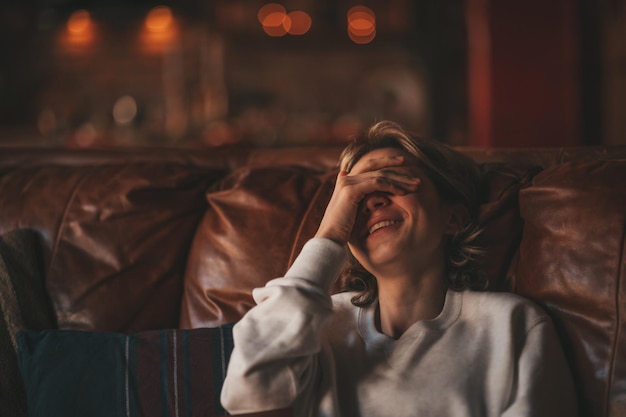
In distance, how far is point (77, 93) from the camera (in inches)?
283

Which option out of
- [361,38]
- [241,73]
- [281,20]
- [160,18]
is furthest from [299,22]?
[160,18]

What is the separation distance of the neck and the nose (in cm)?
13

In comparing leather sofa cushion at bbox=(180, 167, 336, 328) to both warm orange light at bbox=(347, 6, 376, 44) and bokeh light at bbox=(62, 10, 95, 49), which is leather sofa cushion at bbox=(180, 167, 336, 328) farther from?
warm orange light at bbox=(347, 6, 376, 44)

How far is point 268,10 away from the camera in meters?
6.86

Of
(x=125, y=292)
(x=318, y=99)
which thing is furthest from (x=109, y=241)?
(x=318, y=99)

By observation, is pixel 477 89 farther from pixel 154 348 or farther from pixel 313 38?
pixel 154 348

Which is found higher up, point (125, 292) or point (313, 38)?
point (313, 38)

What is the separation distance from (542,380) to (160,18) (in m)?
4.78

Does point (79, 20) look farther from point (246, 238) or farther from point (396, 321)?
point (396, 321)

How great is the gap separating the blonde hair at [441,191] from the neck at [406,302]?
4 centimetres

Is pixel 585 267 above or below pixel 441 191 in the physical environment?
below


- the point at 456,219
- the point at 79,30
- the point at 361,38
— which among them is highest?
the point at 79,30

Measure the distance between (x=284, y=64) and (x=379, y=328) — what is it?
5989 mm

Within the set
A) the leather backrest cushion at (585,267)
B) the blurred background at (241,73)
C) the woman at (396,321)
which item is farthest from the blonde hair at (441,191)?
the blurred background at (241,73)
